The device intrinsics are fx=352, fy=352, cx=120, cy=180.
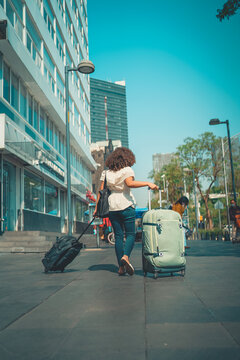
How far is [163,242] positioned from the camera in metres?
4.83

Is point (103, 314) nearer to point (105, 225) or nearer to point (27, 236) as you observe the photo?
point (27, 236)

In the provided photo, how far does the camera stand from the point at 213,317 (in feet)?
8.55

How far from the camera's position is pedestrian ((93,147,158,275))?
5312 mm

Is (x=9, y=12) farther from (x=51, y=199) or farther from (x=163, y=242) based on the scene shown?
(x=163, y=242)

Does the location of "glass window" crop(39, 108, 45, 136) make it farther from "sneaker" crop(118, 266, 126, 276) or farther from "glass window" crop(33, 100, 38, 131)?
"sneaker" crop(118, 266, 126, 276)

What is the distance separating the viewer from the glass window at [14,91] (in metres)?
15.8

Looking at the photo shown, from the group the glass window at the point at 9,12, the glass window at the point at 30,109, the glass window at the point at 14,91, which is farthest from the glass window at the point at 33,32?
the glass window at the point at 14,91

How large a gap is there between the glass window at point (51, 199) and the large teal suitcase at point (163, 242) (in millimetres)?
16749

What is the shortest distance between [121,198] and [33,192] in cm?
1388

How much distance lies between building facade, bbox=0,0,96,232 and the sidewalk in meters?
10.1

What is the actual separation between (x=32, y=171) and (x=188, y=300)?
15843 millimetres

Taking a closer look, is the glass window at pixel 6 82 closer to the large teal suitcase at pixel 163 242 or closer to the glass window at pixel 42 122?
the glass window at pixel 42 122

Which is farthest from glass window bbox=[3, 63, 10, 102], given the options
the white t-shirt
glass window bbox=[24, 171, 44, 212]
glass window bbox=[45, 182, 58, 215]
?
the white t-shirt

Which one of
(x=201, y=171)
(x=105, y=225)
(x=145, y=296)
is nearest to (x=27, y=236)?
(x=105, y=225)
